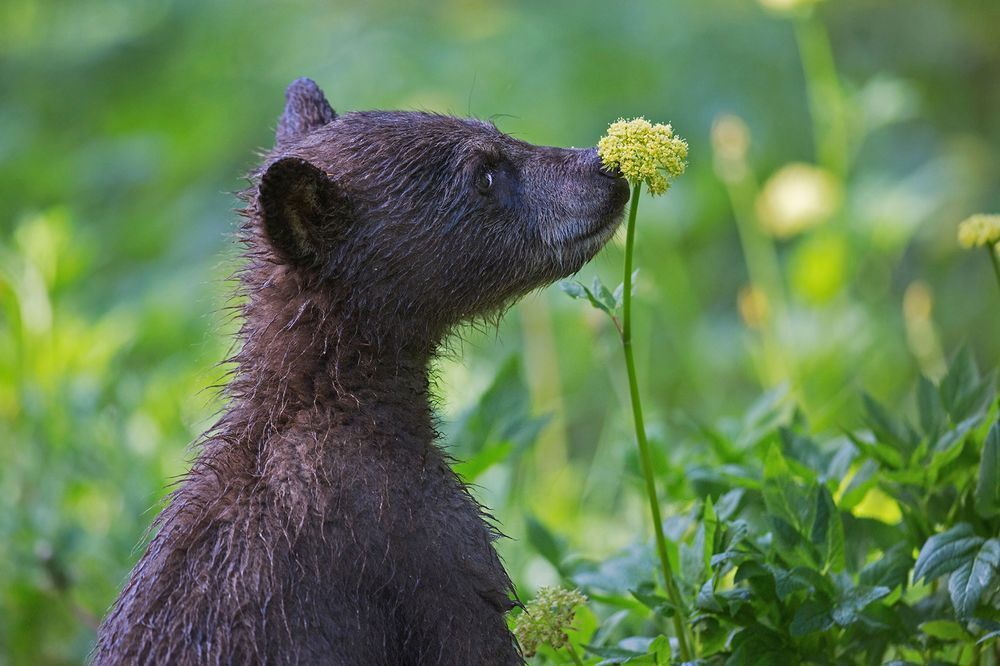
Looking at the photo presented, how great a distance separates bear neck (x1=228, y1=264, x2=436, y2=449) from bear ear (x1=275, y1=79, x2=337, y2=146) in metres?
0.62

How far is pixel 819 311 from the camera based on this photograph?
19.8ft

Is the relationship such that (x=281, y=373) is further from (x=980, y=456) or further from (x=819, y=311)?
(x=819, y=311)

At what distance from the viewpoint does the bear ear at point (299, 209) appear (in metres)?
3.02

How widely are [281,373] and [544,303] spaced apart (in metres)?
3.18

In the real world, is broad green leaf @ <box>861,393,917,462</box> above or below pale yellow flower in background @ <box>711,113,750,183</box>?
below

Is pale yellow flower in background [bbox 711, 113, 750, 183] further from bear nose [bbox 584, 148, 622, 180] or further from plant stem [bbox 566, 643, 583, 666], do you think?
plant stem [bbox 566, 643, 583, 666]

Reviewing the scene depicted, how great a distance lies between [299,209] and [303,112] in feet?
2.57

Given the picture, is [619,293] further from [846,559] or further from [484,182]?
[846,559]

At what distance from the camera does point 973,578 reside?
288 centimetres

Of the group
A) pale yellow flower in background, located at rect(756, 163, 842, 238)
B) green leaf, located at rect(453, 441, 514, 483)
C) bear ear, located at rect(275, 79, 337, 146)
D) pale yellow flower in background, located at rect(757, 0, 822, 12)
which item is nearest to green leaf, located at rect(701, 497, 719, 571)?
green leaf, located at rect(453, 441, 514, 483)

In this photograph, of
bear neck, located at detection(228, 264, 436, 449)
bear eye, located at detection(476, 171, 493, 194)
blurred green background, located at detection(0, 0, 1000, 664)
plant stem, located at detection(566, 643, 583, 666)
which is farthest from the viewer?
blurred green background, located at detection(0, 0, 1000, 664)

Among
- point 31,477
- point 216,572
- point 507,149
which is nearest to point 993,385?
point 507,149

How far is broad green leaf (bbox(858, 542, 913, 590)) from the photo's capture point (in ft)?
10.2

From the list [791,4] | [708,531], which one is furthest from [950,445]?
[791,4]
